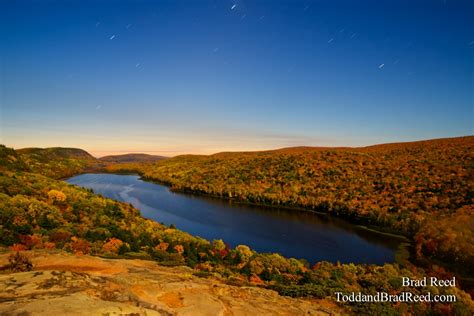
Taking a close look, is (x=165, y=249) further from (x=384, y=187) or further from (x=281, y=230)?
(x=384, y=187)

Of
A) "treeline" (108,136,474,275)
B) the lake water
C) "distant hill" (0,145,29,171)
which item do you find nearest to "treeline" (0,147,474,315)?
the lake water

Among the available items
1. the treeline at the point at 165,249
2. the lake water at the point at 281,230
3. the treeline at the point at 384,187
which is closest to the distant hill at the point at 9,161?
the treeline at the point at 165,249

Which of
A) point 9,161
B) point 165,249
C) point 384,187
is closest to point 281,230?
point 165,249

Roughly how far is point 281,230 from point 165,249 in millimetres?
28735

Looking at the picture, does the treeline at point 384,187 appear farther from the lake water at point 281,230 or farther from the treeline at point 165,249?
the treeline at point 165,249

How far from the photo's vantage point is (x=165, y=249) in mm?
24953

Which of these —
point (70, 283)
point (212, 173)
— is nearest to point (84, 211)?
point (70, 283)

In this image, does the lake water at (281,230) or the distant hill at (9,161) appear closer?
the lake water at (281,230)

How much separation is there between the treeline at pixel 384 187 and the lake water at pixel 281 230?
492 centimetres

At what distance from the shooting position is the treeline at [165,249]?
1662cm

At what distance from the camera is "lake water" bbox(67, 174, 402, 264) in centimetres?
3884

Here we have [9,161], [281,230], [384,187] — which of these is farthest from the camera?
[384,187]

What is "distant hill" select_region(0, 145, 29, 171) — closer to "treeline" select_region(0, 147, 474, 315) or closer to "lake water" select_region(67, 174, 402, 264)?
"treeline" select_region(0, 147, 474, 315)

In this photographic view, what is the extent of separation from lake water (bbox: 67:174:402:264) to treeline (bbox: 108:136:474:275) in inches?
194
